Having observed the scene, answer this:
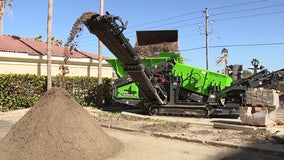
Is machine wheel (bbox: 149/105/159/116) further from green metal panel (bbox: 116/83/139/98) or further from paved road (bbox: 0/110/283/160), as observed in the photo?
paved road (bbox: 0/110/283/160)

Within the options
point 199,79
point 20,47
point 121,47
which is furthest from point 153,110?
point 20,47

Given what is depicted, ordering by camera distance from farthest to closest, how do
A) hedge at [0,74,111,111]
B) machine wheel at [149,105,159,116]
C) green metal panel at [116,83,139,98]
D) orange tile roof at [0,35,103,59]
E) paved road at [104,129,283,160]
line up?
orange tile roof at [0,35,103,59], hedge at [0,74,111,111], green metal panel at [116,83,139,98], machine wheel at [149,105,159,116], paved road at [104,129,283,160]

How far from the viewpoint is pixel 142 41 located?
60.7 feet

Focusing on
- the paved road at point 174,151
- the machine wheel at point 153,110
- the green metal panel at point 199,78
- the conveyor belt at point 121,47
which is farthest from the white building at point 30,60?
the paved road at point 174,151

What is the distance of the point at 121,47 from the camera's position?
12.2m

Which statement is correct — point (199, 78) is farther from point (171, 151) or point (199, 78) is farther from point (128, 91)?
point (171, 151)

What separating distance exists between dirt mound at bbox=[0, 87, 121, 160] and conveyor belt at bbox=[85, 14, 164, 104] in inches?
129

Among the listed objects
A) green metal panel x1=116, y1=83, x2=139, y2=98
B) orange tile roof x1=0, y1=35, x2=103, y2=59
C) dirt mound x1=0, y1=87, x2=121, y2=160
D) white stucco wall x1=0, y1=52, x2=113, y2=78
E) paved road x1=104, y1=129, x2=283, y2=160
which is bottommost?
paved road x1=104, y1=129, x2=283, y2=160

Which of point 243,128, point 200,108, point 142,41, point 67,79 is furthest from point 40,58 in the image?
point 243,128

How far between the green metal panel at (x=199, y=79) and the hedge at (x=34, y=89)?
16.5 ft

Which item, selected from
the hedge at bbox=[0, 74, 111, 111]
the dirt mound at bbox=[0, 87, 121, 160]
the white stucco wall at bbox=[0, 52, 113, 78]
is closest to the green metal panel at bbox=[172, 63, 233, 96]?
the hedge at bbox=[0, 74, 111, 111]

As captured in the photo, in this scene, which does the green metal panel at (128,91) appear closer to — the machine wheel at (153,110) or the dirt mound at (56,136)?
the machine wheel at (153,110)

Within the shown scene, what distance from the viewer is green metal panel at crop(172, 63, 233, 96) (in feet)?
48.0

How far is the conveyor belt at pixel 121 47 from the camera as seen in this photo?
424 inches
